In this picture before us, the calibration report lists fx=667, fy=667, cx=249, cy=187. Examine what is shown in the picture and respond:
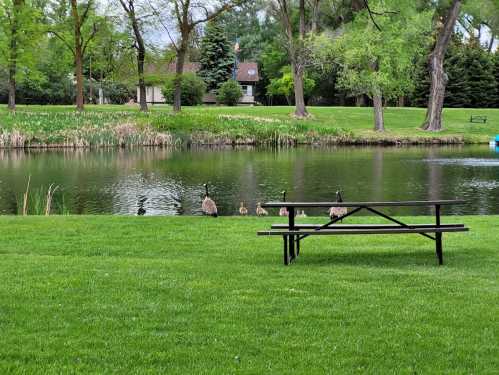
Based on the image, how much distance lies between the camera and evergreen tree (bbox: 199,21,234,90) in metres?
75.2

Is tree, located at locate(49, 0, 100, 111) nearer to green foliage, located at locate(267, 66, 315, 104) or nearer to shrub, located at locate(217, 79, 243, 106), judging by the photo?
shrub, located at locate(217, 79, 243, 106)

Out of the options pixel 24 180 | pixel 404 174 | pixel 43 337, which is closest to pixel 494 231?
pixel 43 337

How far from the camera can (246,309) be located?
648cm

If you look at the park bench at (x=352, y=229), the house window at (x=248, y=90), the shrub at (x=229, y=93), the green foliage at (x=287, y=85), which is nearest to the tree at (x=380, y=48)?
the shrub at (x=229, y=93)

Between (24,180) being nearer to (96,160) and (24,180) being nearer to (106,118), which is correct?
(96,160)

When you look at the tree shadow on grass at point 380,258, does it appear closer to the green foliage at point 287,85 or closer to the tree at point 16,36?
the tree at point 16,36

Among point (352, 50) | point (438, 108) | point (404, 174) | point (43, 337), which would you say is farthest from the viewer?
point (438, 108)

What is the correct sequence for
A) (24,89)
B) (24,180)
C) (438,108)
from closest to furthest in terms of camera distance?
(24,180) < (438,108) < (24,89)

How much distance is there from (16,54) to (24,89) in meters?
18.1

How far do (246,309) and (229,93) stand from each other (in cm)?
6445

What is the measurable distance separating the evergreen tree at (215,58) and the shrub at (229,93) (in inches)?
198

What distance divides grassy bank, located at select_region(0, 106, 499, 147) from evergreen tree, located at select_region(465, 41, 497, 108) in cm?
1378

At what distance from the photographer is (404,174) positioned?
92.1ft

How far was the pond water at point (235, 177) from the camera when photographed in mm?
20812
